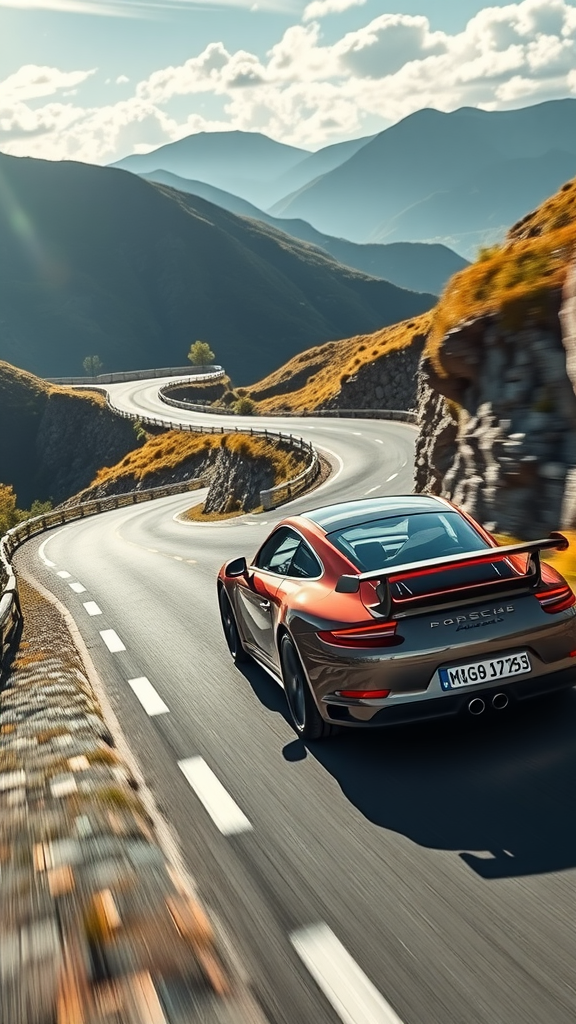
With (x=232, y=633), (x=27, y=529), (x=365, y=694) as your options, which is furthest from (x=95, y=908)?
(x=27, y=529)

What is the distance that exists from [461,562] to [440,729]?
3.72 feet

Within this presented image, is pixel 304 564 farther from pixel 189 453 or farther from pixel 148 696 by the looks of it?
pixel 189 453

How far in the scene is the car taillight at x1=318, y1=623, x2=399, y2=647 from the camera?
16.1ft

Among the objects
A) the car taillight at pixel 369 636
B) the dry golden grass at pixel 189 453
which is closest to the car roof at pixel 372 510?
the car taillight at pixel 369 636

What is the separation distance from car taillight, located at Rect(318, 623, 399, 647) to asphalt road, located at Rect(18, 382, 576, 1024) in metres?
0.77

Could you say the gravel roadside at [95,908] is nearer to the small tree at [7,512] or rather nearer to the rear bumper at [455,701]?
the rear bumper at [455,701]

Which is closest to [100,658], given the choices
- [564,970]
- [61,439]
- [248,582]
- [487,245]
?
[248,582]

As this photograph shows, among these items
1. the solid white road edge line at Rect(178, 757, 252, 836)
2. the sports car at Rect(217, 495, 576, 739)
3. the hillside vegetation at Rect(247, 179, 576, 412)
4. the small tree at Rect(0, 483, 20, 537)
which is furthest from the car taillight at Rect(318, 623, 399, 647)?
the small tree at Rect(0, 483, 20, 537)

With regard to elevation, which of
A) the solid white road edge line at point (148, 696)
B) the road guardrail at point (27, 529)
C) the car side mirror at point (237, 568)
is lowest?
the road guardrail at point (27, 529)

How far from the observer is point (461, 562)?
5141 mm

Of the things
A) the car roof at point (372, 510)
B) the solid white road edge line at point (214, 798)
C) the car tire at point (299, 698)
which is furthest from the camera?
the car roof at point (372, 510)

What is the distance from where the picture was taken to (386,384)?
65.8 meters

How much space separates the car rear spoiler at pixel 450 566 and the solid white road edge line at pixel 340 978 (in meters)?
1.88

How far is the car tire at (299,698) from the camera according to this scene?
5672mm
